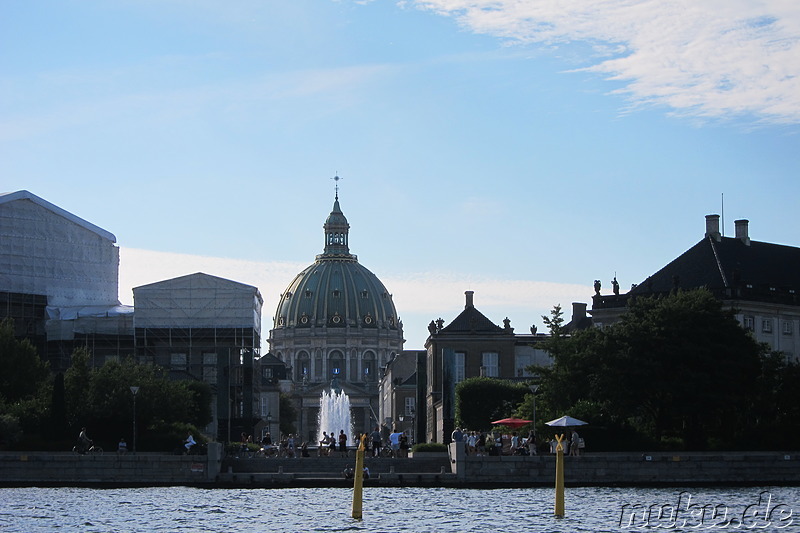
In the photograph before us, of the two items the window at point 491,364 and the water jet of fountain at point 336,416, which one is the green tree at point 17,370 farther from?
the water jet of fountain at point 336,416

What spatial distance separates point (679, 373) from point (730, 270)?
30.0 m

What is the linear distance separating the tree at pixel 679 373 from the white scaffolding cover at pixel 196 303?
60046mm

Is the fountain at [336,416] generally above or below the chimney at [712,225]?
below

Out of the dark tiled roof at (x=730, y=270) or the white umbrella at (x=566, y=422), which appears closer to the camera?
the white umbrella at (x=566, y=422)

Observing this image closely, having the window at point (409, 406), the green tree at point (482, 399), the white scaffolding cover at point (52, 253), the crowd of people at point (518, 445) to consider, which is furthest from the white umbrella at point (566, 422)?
the window at point (409, 406)

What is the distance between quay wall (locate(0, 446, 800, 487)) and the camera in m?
68.2

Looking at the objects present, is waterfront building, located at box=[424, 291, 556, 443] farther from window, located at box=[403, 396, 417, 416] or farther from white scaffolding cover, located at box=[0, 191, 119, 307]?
window, located at box=[403, 396, 417, 416]

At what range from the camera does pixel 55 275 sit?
131 metres

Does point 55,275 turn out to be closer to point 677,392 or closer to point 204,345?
point 204,345

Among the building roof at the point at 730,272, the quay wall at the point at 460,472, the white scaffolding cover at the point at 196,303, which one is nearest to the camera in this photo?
the quay wall at the point at 460,472

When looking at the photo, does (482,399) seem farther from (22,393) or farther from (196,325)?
(196,325)

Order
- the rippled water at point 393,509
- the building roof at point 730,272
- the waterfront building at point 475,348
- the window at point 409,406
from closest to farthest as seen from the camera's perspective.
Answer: the rippled water at point 393,509
the building roof at point 730,272
the waterfront building at point 475,348
the window at point 409,406

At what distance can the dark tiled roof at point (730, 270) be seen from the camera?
10188 cm

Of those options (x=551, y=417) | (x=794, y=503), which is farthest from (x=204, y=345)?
(x=794, y=503)
